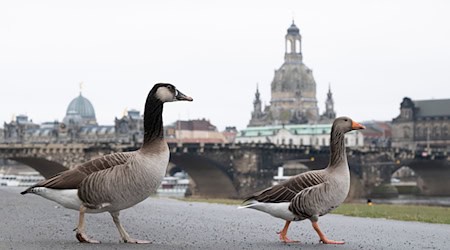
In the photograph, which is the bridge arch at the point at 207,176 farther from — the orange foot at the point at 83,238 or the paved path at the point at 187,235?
the orange foot at the point at 83,238

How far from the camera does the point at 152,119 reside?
1257cm

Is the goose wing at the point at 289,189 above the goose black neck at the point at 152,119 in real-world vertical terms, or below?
Answer: below

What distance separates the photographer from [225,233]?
15219 mm

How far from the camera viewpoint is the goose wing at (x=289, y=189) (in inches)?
521

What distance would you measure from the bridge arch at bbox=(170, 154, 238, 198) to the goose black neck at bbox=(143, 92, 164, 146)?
75.6 metres

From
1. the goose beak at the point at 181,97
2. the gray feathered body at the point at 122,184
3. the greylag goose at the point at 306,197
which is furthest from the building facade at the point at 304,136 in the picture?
the gray feathered body at the point at 122,184

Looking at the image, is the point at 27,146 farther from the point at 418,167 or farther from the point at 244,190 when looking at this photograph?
the point at 418,167

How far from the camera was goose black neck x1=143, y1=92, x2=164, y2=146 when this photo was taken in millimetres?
12469

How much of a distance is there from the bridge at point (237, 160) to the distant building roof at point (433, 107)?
75.0 meters

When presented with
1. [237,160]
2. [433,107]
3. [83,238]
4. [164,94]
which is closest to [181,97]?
[164,94]

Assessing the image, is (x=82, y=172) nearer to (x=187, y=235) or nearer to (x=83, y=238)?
(x=83, y=238)

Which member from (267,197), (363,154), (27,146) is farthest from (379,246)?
(363,154)

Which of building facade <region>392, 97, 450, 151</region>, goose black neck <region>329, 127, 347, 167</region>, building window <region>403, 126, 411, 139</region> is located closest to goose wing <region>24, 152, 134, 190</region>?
goose black neck <region>329, 127, 347, 167</region>

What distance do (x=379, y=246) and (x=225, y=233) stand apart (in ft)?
9.41
